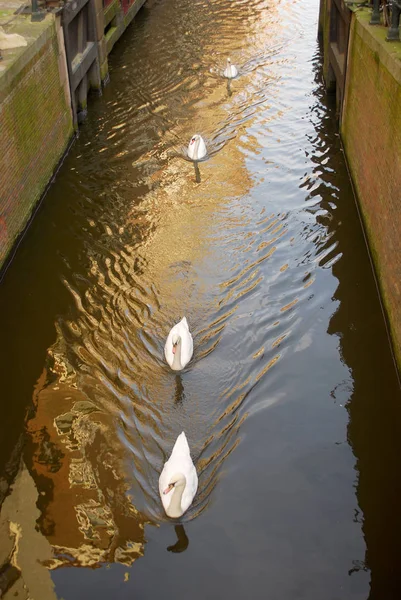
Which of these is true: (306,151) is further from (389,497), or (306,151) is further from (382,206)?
(389,497)

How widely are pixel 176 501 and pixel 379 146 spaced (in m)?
5.93

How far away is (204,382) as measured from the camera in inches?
336

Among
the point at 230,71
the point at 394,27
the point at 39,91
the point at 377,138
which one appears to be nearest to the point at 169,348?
the point at 377,138

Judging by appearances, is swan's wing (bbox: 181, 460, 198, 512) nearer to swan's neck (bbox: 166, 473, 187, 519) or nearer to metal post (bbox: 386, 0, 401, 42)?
swan's neck (bbox: 166, 473, 187, 519)

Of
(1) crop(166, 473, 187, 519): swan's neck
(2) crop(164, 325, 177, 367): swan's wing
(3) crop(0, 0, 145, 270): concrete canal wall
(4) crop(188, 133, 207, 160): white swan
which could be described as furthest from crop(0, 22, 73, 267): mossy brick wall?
(1) crop(166, 473, 187, 519): swan's neck

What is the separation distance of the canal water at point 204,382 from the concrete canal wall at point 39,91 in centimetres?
58

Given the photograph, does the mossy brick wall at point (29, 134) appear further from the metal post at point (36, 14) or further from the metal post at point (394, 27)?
the metal post at point (394, 27)

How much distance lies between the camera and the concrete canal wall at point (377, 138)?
8969 mm

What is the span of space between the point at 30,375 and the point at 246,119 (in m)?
9.15

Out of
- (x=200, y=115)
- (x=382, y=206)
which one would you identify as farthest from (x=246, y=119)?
(x=382, y=206)

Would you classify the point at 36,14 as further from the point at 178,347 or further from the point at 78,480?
the point at 78,480

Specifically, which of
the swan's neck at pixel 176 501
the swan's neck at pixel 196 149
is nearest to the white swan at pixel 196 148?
the swan's neck at pixel 196 149

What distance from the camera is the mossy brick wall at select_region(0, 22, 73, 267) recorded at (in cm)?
1045

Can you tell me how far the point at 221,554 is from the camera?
661 centimetres
